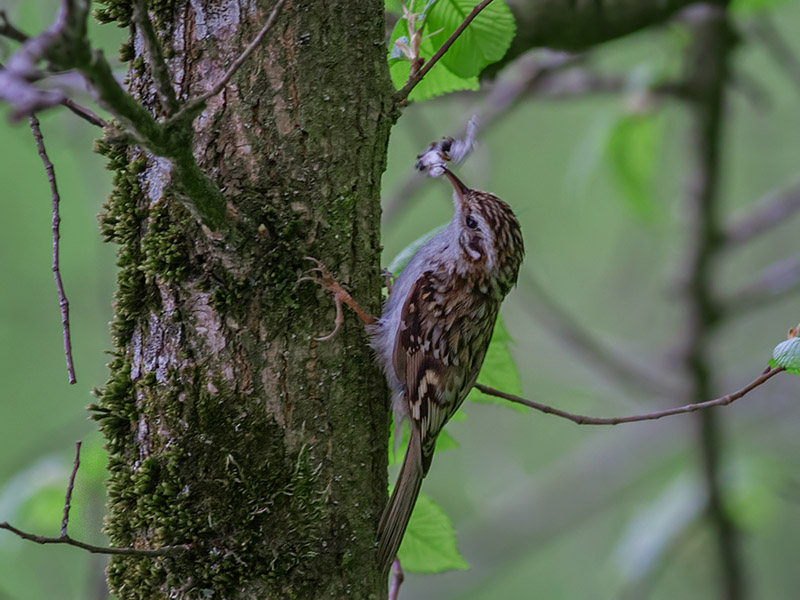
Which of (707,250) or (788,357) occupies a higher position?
(707,250)

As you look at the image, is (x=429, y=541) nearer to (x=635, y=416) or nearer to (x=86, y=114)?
(x=635, y=416)

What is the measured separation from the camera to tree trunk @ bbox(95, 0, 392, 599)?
182 centimetres

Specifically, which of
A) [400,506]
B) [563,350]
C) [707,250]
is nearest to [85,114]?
[400,506]

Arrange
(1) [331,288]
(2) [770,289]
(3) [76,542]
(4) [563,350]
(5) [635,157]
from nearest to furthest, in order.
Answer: (3) [76,542] < (1) [331,288] < (5) [635,157] < (2) [770,289] < (4) [563,350]

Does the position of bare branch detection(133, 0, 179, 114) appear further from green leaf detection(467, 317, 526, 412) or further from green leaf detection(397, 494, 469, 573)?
green leaf detection(397, 494, 469, 573)

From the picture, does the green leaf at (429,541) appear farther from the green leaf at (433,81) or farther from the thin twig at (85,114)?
the thin twig at (85,114)

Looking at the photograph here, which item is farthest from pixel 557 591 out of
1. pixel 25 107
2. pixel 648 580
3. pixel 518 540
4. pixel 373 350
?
pixel 25 107

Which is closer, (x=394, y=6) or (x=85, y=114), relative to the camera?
(x=85, y=114)

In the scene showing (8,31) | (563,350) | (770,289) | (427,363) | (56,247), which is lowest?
(8,31)

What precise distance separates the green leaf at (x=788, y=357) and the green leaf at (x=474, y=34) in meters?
0.98

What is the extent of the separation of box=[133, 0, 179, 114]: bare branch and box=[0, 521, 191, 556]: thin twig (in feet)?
2.59

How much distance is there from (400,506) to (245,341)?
62 centimetres

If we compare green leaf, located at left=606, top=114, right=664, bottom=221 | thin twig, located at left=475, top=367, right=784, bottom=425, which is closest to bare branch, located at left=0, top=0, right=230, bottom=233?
thin twig, located at left=475, top=367, right=784, bottom=425

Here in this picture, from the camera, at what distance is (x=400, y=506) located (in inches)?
85.0
